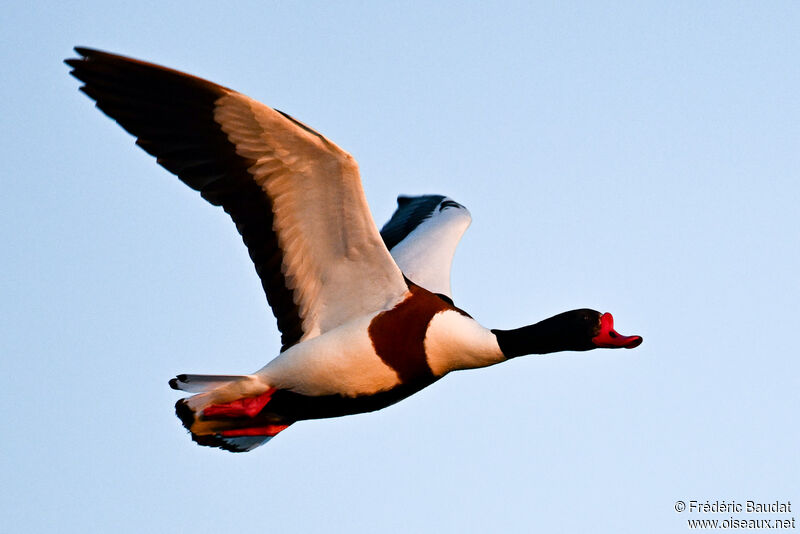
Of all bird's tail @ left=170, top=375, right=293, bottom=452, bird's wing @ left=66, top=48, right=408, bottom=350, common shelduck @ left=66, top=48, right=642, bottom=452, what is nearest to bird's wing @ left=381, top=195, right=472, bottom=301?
common shelduck @ left=66, top=48, right=642, bottom=452

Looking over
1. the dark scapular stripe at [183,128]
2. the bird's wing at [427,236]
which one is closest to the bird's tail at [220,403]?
the dark scapular stripe at [183,128]

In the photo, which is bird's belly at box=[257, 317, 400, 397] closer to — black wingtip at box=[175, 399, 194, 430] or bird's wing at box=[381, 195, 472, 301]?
black wingtip at box=[175, 399, 194, 430]

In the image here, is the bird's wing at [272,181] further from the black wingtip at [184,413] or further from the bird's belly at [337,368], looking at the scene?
the black wingtip at [184,413]

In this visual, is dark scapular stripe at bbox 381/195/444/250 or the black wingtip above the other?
dark scapular stripe at bbox 381/195/444/250

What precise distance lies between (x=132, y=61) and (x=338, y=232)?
5.55ft

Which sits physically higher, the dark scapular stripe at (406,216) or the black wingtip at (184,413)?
the dark scapular stripe at (406,216)

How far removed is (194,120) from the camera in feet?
25.4

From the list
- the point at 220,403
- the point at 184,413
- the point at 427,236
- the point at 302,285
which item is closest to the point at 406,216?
the point at 427,236

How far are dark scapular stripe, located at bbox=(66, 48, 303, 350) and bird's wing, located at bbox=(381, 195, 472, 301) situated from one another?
1.91 metres

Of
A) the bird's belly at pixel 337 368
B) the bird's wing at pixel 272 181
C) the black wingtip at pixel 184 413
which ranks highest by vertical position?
the bird's wing at pixel 272 181

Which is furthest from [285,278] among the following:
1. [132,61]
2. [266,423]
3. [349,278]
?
[132,61]

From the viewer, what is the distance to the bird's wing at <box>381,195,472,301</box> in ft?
32.3

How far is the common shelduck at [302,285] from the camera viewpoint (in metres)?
7.67

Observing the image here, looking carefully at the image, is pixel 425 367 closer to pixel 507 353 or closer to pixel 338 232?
pixel 507 353
